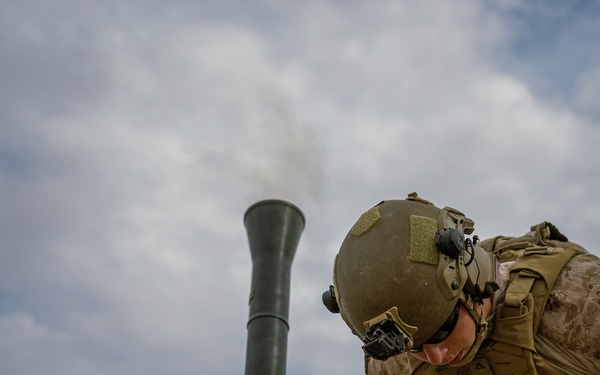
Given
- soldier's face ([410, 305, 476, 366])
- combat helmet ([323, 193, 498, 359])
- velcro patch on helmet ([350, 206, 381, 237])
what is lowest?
soldier's face ([410, 305, 476, 366])

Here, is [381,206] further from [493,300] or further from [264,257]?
[264,257]

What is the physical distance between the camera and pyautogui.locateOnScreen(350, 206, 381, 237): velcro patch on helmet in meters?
5.07

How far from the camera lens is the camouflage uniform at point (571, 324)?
4.90 m

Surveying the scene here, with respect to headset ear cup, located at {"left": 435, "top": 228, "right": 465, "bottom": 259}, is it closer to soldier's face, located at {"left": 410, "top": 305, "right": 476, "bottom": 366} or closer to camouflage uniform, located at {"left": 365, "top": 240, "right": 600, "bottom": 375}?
soldier's face, located at {"left": 410, "top": 305, "right": 476, "bottom": 366}

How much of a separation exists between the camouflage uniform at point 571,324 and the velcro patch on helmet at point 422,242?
0.63m

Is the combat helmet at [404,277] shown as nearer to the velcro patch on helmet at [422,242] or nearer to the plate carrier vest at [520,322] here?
the velcro patch on helmet at [422,242]

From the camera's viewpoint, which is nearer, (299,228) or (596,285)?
(596,285)

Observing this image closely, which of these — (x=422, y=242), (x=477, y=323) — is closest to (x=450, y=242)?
(x=422, y=242)

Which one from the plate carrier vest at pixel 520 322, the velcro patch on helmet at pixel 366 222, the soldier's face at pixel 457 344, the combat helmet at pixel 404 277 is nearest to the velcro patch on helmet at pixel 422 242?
the combat helmet at pixel 404 277

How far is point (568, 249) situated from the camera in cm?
544

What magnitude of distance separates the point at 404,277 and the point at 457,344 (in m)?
0.55

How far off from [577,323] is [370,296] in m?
1.21

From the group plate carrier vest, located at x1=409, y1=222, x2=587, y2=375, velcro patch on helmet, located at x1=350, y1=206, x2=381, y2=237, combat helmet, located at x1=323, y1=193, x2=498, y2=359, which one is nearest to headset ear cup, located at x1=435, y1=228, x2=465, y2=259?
combat helmet, located at x1=323, y1=193, x2=498, y2=359

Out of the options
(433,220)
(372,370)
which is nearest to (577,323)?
(433,220)
